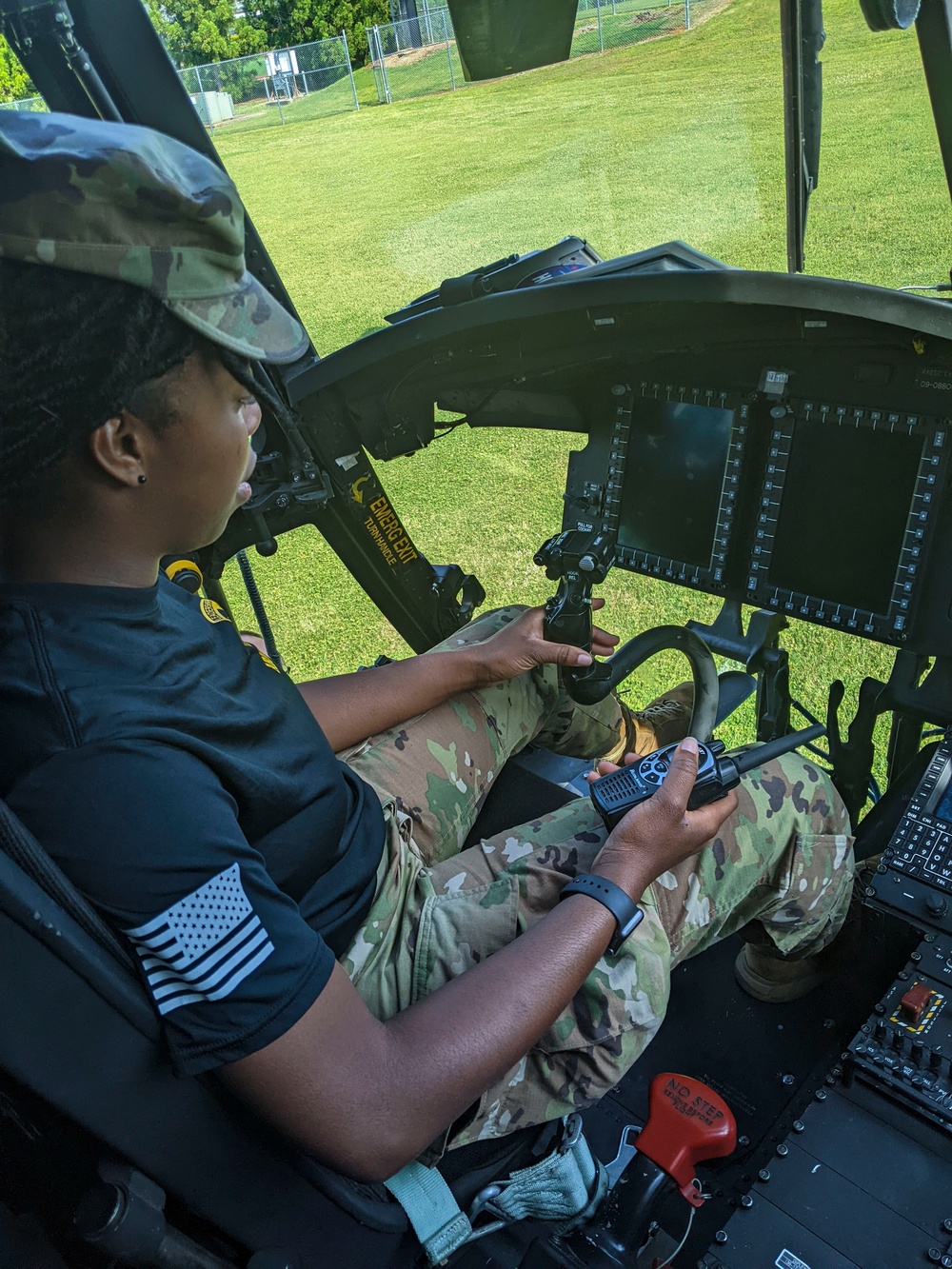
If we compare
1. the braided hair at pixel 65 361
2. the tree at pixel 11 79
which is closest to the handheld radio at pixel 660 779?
the braided hair at pixel 65 361

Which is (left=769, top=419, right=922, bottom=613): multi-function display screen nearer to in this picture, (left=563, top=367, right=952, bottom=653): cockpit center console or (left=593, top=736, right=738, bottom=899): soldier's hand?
(left=563, top=367, right=952, bottom=653): cockpit center console

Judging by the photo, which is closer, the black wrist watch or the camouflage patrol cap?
the camouflage patrol cap

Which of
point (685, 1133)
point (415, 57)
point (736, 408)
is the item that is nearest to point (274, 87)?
point (415, 57)

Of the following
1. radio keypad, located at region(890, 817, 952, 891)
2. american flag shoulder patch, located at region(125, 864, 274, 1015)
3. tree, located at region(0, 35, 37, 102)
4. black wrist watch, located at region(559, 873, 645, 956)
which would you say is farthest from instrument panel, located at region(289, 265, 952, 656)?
american flag shoulder patch, located at region(125, 864, 274, 1015)

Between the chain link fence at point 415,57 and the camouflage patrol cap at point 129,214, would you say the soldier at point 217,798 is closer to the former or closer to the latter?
the camouflage patrol cap at point 129,214


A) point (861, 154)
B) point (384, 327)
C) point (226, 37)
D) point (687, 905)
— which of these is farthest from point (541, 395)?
point (687, 905)

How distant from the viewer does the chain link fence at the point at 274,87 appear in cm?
160

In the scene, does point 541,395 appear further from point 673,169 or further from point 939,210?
point 939,210

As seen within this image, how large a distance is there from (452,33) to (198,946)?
1.30m

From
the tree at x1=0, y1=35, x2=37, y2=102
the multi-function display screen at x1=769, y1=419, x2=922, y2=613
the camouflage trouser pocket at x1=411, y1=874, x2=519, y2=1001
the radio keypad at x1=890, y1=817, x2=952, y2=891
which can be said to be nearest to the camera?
the camouflage trouser pocket at x1=411, y1=874, x2=519, y2=1001

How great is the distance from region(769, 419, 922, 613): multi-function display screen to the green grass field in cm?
4

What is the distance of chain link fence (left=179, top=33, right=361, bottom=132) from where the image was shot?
1.60 metres

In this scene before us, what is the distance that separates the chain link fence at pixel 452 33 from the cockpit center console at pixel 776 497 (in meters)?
0.54

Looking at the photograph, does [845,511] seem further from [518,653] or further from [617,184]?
[617,184]
